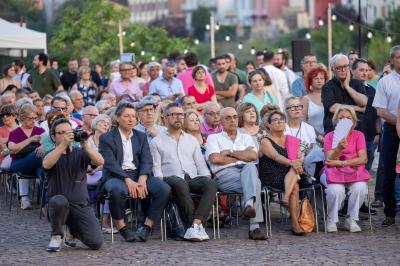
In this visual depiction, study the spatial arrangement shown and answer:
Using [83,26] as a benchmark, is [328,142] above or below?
below

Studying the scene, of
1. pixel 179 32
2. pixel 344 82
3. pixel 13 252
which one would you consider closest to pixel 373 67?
pixel 344 82

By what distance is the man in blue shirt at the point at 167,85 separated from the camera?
2050 cm

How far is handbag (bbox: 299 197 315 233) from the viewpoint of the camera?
550 inches

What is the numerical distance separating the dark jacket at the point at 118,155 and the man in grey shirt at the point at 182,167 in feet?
0.67

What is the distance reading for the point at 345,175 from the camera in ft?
46.7

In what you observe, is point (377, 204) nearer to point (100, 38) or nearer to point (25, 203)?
point (25, 203)

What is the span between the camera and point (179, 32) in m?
110

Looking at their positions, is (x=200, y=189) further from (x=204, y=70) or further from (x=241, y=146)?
(x=204, y=70)

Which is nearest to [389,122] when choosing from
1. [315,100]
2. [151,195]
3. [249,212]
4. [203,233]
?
[249,212]

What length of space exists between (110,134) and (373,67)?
6163 mm

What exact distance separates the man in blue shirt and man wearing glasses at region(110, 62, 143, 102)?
364mm

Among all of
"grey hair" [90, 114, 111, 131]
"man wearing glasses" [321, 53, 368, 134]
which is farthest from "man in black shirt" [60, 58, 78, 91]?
"man wearing glasses" [321, 53, 368, 134]

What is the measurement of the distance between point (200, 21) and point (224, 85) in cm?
9180

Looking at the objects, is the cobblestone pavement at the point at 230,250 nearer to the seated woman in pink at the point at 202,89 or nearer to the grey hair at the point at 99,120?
the grey hair at the point at 99,120
